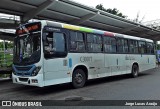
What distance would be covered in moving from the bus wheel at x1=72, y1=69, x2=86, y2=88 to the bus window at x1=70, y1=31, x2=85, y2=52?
1.03 m

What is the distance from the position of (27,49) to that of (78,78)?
2.76 m

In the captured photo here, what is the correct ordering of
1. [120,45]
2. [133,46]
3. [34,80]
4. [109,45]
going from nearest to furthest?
[34,80] < [109,45] < [120,45] < [133,46]

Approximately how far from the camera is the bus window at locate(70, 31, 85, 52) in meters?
10.2

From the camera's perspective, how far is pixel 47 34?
9031 mm

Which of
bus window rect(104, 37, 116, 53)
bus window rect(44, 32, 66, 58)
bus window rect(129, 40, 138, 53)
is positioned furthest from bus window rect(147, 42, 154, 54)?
bus window rect(44, 32, 66, 58)

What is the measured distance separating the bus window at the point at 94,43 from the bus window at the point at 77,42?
0.49 m

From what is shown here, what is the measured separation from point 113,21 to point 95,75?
9.17 m

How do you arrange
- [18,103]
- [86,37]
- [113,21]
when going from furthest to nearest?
1. [113,21]
2. [86,37]
3. [18,103]

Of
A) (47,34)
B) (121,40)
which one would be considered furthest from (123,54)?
(47,34)

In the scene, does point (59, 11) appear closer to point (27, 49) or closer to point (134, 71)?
point (27, 49)

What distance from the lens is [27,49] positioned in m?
9.21

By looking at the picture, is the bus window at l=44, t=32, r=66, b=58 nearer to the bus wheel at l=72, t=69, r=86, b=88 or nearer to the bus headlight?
the bus headlight

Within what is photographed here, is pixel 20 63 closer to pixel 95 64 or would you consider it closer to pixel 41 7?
pixel 95 64

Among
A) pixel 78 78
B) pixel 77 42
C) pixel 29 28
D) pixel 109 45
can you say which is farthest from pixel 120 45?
pixel 29 28
